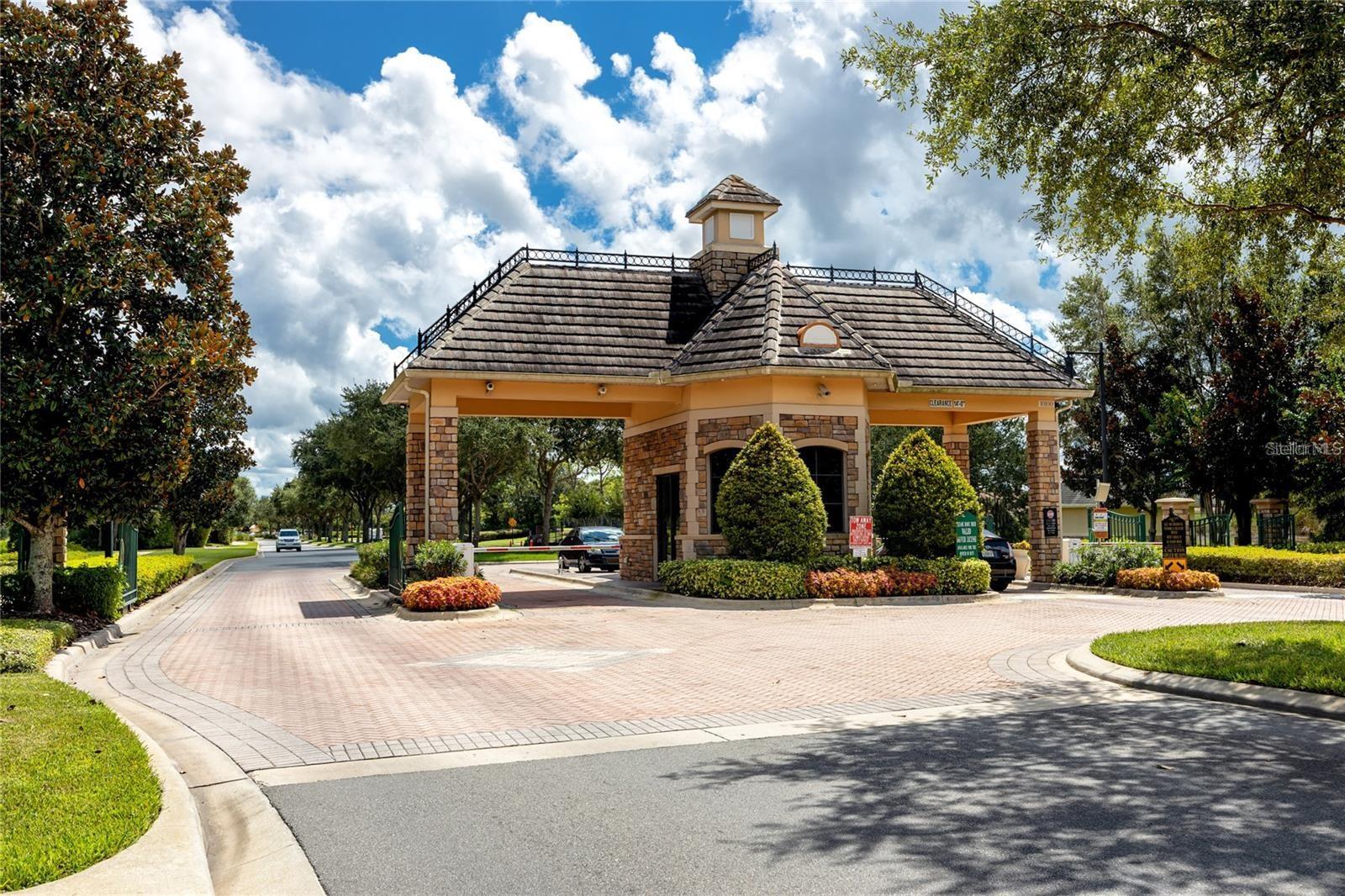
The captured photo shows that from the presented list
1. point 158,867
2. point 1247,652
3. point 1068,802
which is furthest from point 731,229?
point 158,867

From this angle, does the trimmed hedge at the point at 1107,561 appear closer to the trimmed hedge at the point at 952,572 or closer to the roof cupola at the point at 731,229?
the trimmed hedge at the point at 952,572

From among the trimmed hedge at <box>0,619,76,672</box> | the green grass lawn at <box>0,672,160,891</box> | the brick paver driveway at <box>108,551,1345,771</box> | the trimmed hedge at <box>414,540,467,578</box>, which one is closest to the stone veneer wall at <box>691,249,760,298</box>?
the brick paver driveway at <box>108,551,1345,771</box>

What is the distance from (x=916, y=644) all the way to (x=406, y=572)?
11.2 m

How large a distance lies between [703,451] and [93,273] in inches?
487

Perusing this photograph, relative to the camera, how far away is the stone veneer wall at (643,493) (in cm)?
2447

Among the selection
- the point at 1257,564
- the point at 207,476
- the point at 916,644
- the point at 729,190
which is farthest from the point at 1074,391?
the point at 207,476

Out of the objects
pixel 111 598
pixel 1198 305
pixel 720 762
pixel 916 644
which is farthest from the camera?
pixel 1198 305

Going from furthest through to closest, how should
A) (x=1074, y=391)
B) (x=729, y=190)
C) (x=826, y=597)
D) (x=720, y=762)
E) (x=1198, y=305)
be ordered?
(x=1198, y=305) → (x=729, y=190) → (x=1074, y=391) → (x=826, y=597) → (x=720, y=762)

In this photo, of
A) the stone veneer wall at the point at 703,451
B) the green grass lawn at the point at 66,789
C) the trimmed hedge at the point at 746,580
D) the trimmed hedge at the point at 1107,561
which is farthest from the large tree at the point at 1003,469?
the green grass lawn at the point at 66,789

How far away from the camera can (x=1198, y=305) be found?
3959cm

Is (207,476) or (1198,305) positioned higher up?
(1198,305)

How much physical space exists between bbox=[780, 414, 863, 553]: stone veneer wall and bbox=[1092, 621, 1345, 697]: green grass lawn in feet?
28.5

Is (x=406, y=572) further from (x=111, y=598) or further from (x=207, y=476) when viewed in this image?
(x=207, y=476)

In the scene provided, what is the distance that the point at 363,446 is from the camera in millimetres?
50531
